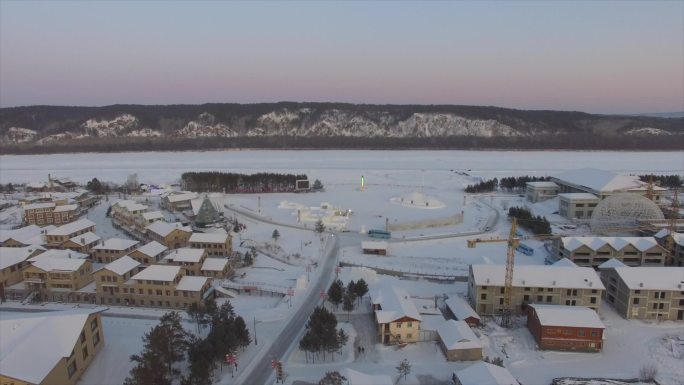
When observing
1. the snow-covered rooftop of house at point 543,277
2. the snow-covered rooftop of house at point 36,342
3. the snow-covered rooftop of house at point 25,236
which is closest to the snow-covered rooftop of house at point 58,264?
the snow-covered rooftop of house at point 25,236

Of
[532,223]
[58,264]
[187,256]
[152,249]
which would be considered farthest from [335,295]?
[532,223]

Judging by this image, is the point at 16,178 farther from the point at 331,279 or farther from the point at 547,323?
the point at 547,323

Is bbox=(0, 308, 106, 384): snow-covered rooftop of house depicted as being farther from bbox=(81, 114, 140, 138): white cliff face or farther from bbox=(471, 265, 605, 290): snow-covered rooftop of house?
bbox=(81, 114, 140, 138): white cliff face

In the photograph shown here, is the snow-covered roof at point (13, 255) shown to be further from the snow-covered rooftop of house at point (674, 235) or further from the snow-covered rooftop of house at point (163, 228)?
the snow-covered rooftop of house at point (674, 235)

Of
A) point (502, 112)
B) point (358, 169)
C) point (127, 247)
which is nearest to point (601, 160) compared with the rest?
point (358, 169)

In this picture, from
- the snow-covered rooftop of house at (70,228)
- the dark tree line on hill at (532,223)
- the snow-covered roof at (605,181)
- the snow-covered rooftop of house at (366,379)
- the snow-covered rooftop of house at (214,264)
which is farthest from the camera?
the snow-covered roof at (605,181)

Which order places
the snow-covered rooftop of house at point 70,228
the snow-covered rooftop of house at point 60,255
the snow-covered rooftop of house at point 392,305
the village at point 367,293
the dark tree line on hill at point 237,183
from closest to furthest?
the village at point 367,293 < the snow-covered rooftop of house at point 392,305 < the snow-covered rooftop of house at point 60,255 < the snow-covered rooftop of house at point 70,228 < the dark tree line on hill at point 237,183

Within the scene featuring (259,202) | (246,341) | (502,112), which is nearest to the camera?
(246,341)
